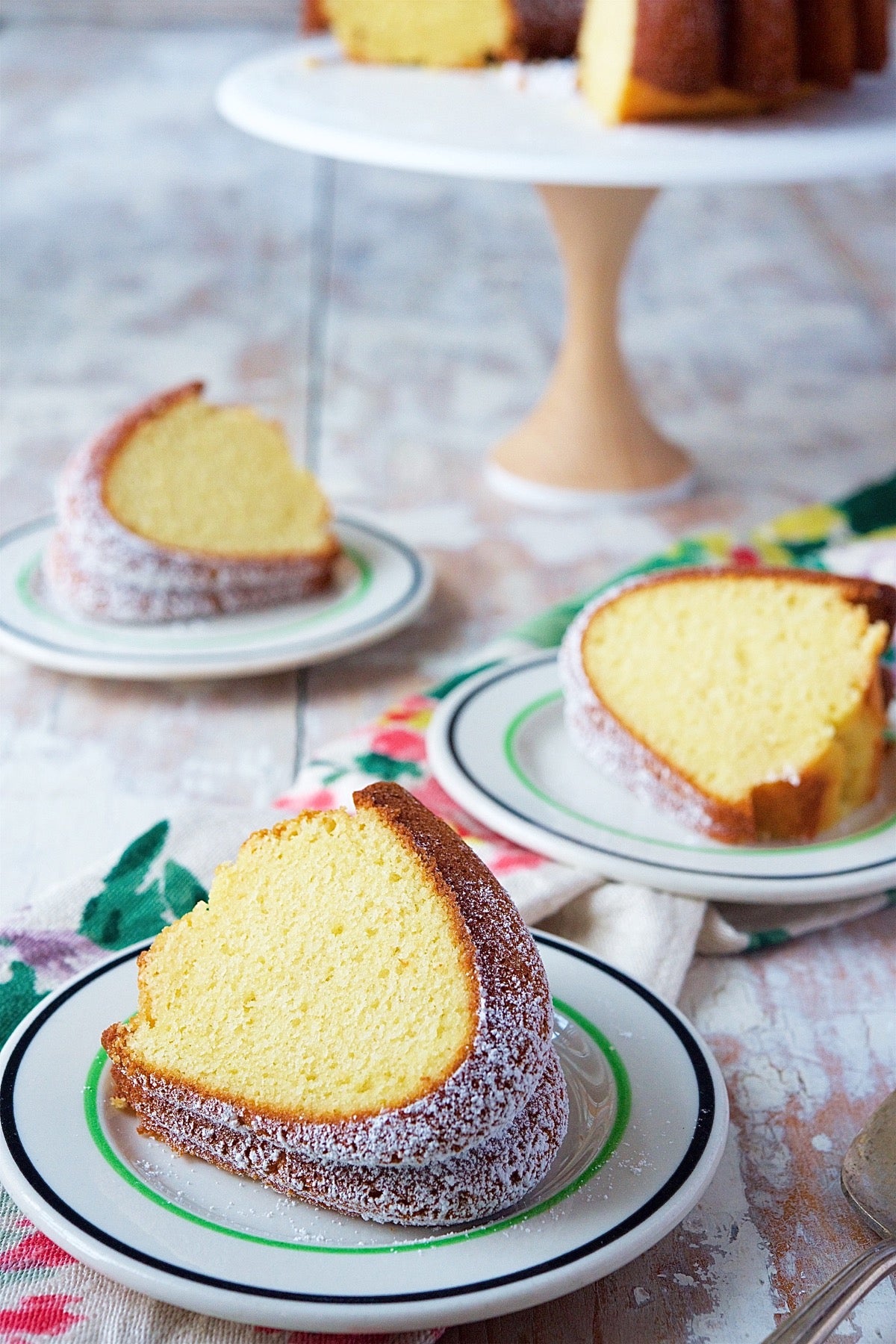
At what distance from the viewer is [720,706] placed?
3.93ft

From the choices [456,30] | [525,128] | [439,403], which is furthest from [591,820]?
[456,30]

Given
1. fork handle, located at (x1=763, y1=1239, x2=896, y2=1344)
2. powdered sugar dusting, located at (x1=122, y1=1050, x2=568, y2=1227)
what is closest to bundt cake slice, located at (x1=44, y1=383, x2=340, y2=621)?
powdered sugar dusting, located at (x1=122, y1=1050, x2=568, y2=1227)

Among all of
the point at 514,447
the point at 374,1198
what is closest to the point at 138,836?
the point at 374,1198

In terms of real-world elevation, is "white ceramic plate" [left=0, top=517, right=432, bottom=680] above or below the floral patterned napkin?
below

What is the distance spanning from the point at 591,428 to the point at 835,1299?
146 cm

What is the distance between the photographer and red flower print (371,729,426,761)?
1.29m

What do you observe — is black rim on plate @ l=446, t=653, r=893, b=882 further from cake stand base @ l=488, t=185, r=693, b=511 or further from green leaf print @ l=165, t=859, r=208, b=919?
cake stand base @ l=488, t=185, r=693, b=511

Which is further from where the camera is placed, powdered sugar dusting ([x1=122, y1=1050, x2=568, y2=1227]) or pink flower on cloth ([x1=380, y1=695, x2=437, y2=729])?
pink flower on cloth ([x1=380, y1=695, x2=437, y2=729])

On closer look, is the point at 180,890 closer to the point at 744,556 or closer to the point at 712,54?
the point at 744,556

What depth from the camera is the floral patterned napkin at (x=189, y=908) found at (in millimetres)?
755

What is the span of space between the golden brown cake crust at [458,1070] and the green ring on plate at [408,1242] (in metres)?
0.03

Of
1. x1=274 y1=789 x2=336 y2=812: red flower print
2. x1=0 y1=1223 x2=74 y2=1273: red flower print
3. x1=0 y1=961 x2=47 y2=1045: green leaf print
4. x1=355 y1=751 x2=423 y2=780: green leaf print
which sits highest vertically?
x1=0 y1=1223 x2=74 y2=1273: red flower print

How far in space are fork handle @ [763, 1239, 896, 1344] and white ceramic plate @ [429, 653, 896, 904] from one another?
35cm

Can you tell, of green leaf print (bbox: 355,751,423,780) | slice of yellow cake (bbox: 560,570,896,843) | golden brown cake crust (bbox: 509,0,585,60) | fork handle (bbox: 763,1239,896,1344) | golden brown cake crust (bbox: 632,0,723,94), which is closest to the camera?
fork handle (bbox: 763,1239,896,1344)
